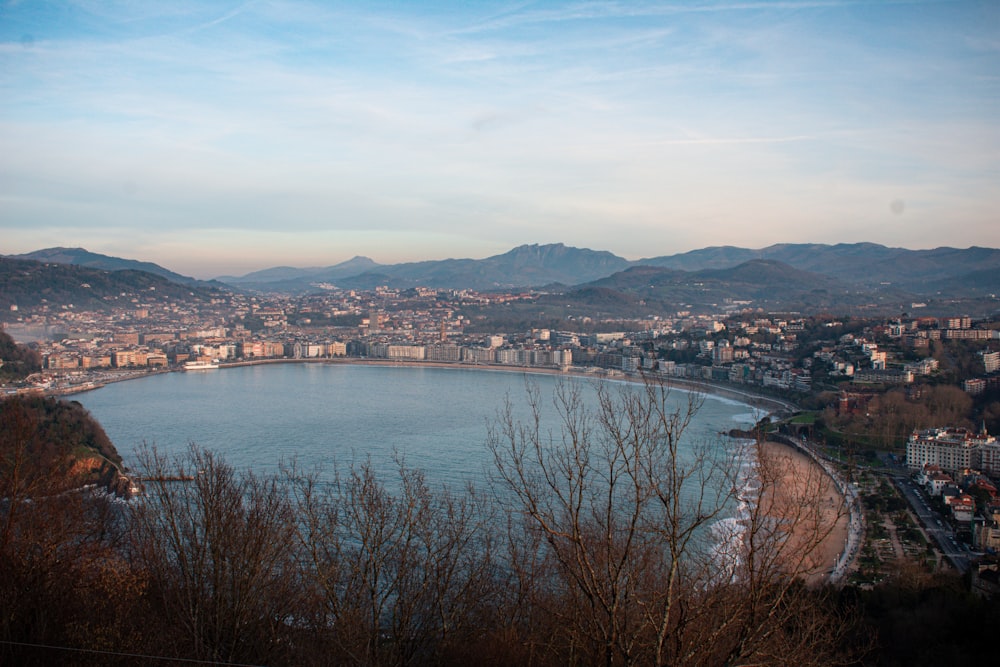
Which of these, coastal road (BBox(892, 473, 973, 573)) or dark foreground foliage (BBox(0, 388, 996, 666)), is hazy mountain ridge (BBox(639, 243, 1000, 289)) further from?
dark foreground foliage (BBox(0, 388, 996, 666))

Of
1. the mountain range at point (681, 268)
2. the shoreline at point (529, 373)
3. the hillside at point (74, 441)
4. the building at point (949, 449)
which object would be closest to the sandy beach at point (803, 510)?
the building at point (949, 449)

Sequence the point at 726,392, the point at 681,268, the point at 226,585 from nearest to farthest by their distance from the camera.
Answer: the point at 226,585, the point at 726,392, the point at 681,268

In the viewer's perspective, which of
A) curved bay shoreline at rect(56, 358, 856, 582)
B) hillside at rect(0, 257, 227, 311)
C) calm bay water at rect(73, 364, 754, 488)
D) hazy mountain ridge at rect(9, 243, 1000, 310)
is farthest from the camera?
hazy mountain ridge at rect(9, 243, 1000, 310)

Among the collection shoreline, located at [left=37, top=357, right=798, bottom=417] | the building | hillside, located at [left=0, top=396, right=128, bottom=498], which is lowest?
shoreline, located at [left=37, top=357, right=798, bottom=417]

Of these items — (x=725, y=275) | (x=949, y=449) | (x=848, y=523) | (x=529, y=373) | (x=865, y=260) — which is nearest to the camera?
(x=848, y=523)

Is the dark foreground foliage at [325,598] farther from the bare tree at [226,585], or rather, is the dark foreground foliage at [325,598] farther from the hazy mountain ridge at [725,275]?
the hazy mountain ridge at [725,275]

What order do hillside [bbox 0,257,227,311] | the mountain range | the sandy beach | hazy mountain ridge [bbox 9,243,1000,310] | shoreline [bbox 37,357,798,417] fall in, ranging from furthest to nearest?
1. the mountain range
2. hazy mountain ridge [bbox 9,243,1000,310]
3. hillside [bbox 0,257,227,311]
4. shoreline [bbox 37,357,798,417]
5. the sandy beach

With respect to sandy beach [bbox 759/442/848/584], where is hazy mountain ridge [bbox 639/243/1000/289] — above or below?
above

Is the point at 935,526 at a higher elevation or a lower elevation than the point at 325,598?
lower

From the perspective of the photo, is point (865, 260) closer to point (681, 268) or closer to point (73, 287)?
point (681, 268)

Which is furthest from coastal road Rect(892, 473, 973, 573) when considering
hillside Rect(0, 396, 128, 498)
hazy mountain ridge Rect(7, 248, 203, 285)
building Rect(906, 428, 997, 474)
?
hazy mountain ridge Rect(7, 248, 203, 285)

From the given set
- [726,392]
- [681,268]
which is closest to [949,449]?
[726,392]
